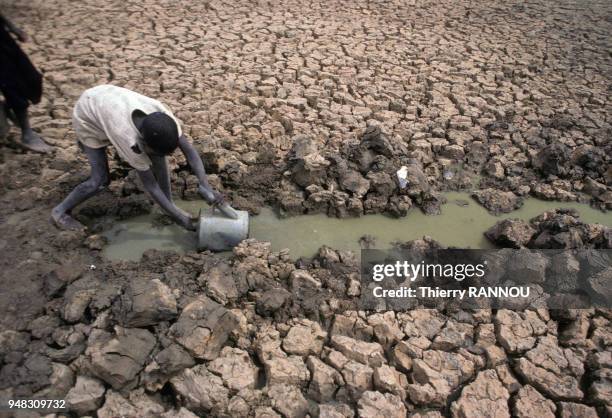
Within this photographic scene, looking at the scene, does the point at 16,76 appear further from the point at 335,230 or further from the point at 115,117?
the point at 335,230

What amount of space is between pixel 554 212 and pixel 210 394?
2743 millimetres

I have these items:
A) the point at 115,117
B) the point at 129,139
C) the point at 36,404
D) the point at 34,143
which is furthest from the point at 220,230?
the point at 34,143

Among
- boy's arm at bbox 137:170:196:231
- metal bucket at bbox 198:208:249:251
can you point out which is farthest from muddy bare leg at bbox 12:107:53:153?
metal bucket at bbox 198:208:249:251

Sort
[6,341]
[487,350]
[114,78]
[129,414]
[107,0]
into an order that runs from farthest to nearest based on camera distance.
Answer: [107,0] → [114,78] → [487,350] → [6,341] → [129,414]

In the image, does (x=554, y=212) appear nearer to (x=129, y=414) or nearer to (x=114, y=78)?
(x=129, y=414)

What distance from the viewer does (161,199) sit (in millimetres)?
2744

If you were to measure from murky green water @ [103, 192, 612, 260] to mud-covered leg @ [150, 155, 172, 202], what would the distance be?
373 millimetres

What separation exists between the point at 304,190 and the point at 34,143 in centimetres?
212

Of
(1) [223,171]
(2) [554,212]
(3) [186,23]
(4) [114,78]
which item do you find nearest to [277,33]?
(3) [186,23]

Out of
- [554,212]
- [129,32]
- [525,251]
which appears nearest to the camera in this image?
[525,251]

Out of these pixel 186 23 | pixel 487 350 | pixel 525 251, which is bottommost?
pixel 487 350

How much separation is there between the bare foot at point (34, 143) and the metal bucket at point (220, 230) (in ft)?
5.21

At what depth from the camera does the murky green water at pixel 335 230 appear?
314cm

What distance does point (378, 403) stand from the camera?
212 centimetres
